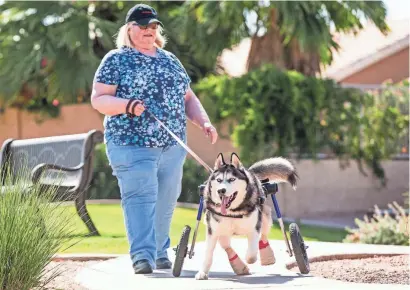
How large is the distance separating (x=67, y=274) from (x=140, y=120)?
1.39 m

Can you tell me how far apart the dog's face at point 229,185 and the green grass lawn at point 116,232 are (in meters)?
2.77

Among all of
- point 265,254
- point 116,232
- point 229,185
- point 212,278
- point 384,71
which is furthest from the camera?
point 384,71

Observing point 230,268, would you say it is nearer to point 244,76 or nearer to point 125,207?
point 125,207

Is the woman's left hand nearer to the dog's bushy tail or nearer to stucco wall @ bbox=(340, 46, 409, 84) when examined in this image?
the dog's bushy tail

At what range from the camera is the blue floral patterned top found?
721cm

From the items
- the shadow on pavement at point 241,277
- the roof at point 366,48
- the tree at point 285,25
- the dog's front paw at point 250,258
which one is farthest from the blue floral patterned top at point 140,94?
the roof at point 366,48

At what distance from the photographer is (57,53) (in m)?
23.3

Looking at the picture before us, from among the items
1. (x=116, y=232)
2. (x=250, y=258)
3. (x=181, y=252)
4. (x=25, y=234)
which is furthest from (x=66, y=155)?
(x=25, y=234)

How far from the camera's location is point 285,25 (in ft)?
64.4

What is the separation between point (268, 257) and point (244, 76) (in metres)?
9.68

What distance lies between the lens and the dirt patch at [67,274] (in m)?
6.77

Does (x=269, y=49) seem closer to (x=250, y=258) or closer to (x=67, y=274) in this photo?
(x=67, y=274)

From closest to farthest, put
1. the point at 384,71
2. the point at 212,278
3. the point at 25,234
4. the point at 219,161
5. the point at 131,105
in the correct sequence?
the point at 25,234 < the point at 219,161 < the point at 212,278 < the point at 131,105 < the point at 384,71

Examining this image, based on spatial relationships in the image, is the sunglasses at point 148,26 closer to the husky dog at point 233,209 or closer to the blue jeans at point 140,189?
the blue jeans at point 140,189
